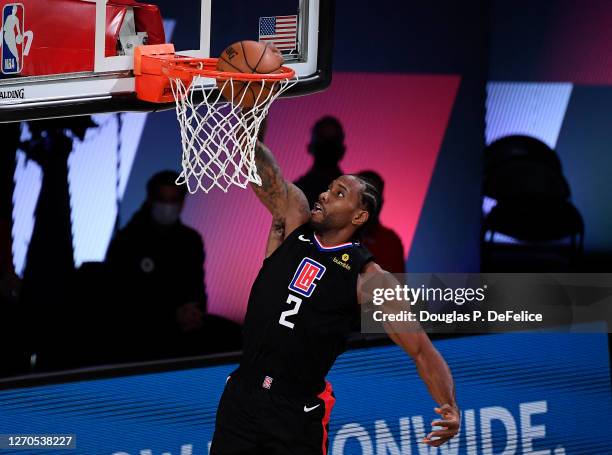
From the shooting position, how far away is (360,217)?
460 centimetres

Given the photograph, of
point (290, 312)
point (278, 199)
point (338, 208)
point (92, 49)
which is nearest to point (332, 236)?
point (338, 208)

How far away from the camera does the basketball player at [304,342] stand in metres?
4.36

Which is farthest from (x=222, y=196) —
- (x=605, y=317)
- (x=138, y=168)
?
(x=605, y=317)

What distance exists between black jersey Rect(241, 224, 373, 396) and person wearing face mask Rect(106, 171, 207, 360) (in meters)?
1.98

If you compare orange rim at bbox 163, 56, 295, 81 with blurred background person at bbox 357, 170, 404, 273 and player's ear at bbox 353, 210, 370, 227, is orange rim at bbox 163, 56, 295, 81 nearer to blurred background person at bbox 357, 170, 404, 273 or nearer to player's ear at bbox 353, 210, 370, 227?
player's ear at bbox 353, 210, 370, 227

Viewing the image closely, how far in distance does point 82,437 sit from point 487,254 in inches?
126

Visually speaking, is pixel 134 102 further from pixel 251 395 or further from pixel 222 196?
pixel 222 196

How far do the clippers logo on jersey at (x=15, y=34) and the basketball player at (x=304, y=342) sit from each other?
55.9 inches

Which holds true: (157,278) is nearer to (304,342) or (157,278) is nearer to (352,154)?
(352,154)

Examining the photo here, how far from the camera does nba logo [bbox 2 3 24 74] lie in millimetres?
4723

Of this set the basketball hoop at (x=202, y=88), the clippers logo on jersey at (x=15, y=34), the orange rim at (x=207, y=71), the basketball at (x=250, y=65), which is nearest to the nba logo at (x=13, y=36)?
the clippers logo on jersey at (x=15, y=34)

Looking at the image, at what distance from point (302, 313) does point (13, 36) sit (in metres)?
1.77

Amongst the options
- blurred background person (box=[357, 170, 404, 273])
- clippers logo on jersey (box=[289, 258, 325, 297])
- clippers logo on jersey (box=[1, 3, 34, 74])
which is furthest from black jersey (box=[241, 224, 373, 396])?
blurred background person (box=[357, 170, 404, 273])

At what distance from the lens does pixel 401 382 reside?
18.6 ft
